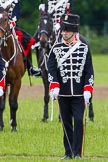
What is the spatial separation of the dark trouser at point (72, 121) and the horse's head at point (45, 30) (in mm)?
5942

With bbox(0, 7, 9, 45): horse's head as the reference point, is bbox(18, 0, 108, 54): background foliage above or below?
below

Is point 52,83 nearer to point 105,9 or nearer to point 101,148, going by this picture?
point 101,148

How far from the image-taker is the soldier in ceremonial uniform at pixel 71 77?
12.3 m

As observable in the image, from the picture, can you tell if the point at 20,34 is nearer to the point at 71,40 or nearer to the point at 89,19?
the point at 71,40

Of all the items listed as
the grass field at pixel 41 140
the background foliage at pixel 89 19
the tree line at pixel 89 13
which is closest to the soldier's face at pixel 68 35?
the grass field at pixel 41 140

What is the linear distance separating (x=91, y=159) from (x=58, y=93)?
3.71 feet

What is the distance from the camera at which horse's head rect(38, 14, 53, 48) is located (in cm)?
1842

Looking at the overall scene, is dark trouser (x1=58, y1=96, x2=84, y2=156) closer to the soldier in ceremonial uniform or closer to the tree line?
the soldier in ceremonial uniform

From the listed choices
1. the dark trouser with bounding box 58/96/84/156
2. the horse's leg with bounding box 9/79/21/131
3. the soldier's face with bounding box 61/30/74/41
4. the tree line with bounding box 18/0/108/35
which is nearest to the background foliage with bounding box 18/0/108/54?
the tree line with bounding box 18/0/108/35

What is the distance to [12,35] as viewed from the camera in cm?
1659

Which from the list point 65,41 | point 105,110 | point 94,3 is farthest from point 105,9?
point 65,41

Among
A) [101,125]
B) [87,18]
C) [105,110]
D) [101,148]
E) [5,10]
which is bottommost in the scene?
[87,18]

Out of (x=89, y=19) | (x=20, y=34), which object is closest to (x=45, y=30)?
(x=20, y=34)

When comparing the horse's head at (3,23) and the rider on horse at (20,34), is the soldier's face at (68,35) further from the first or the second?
the rider on horse at (20,34)
